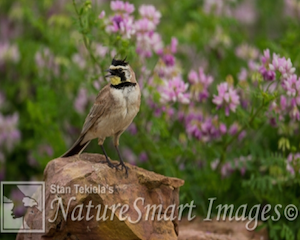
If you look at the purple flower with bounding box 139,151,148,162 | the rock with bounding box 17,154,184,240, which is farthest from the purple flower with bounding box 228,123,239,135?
the rock with bounding box 17,154,184,240

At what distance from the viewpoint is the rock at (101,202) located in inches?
175

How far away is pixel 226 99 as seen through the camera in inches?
→ 227

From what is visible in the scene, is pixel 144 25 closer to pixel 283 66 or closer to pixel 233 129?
pixel 233 129

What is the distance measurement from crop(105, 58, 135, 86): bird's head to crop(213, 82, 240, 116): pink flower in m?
1.20

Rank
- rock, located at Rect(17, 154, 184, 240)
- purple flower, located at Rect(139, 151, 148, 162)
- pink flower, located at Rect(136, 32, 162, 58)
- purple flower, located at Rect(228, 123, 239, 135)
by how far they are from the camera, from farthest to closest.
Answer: purple flower, located at Rect(139, 151, 148, 162) → purple flower, located at Rect(228, 123, 239, 135) → pink flower, located at Rect(136, 32, 162, 58) → rock, located at Rect(17, 154, 184, 240)

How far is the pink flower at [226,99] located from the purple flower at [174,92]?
17.8 inches

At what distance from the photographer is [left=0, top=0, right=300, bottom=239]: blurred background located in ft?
19.4

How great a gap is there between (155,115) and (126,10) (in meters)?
1.25

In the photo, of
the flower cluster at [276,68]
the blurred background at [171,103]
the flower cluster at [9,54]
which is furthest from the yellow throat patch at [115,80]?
the flower cluster at [9,54]

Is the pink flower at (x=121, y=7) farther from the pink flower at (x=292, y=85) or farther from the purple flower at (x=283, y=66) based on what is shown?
the pink flower at (x=292, y=85)

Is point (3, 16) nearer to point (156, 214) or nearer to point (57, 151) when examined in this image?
point (57, 151)

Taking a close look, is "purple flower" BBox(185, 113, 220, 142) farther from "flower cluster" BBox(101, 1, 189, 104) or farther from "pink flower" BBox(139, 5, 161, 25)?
"pink flower" BBox(139, 5, 161, 25)

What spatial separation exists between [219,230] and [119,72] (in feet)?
6.66

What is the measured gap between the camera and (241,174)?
6.67 metres
